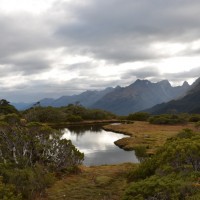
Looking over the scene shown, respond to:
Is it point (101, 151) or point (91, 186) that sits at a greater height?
point (91, 186)

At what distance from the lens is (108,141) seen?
8769 cm

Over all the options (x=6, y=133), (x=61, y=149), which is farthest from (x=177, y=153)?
(x=6, y=133)

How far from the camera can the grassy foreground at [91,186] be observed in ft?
110

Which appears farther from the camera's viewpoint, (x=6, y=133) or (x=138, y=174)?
(x=6, y=133)

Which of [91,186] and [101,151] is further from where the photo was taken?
[101,151]

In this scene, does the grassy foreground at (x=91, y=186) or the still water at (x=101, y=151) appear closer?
the grassy foreground at (x=91, y=186)

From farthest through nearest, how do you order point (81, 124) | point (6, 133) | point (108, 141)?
point (81, 124) < point (108, 141) < point (6, 133)

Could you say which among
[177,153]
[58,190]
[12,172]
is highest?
[177,153]

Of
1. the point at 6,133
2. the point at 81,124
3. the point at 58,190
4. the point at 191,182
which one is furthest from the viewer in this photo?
the point at 81,124

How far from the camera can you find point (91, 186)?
37.1 m

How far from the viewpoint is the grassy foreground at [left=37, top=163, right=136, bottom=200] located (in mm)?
33438

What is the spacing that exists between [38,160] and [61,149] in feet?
11.2

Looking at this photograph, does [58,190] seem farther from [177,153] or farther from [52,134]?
[177,153]

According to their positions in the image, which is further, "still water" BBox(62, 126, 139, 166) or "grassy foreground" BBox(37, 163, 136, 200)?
"still water" BBox(62, 126, 139, 166)
